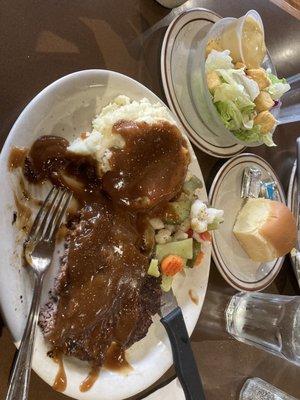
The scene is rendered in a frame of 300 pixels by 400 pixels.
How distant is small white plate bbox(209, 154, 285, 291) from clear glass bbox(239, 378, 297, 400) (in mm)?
451

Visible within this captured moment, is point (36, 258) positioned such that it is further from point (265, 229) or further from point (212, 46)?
point (212, 46)

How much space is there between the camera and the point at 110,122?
1.83 metres

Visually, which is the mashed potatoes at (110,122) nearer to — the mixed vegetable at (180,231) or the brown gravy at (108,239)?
the brown gravy at (108,239)

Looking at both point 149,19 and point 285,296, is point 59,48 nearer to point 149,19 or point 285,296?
point 149,19

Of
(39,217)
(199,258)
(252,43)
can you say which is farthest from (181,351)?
(252,43)

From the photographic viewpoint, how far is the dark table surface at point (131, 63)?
177 centimetres

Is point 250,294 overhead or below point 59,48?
below

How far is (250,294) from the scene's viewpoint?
2.40 meters

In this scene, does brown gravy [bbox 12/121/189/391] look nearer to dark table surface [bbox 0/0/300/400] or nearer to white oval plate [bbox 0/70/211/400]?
white oval plate [bbox 0/70/211/400]

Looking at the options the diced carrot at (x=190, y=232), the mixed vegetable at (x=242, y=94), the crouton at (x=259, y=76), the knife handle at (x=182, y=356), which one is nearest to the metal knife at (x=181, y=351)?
the knife handle at (x=182, y=356)

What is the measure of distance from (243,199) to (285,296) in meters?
0.56

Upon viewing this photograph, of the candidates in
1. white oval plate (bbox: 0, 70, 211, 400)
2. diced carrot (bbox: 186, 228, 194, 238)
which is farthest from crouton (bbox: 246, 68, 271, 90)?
diced carrot (bbox: 186, 228, 194, 238)

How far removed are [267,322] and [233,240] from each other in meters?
0.45

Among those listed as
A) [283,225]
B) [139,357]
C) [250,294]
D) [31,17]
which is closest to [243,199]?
[283,225]
